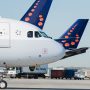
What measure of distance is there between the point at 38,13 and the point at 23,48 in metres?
20.0

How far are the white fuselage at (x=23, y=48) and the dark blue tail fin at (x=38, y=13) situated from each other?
17.8 meters

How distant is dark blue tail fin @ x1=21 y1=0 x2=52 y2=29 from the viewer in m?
48.4

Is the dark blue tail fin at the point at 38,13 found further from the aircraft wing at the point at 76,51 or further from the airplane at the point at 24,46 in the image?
the aircraft wing at the point at 76,51

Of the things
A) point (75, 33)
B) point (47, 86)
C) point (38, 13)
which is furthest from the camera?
point (75, 33)

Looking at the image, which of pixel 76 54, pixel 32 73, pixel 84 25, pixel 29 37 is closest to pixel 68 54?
pixel 76 54

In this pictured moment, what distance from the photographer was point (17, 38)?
30.0m

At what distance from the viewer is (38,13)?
49531mm

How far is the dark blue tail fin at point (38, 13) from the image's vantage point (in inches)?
1906

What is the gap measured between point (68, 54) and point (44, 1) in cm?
1985

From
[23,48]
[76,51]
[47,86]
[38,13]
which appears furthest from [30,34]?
[76,51]

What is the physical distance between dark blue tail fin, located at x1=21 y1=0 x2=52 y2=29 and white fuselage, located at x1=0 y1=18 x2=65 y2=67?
17764mm

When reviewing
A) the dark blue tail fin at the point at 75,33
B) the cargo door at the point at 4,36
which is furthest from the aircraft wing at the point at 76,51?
the cargo door at the point at 4,36

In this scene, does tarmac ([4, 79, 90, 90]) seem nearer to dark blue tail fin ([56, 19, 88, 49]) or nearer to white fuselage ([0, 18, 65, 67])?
white fuselage ([0, 18, 65, 67])

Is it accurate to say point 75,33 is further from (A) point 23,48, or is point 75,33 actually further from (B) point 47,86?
(A) point 23,48
